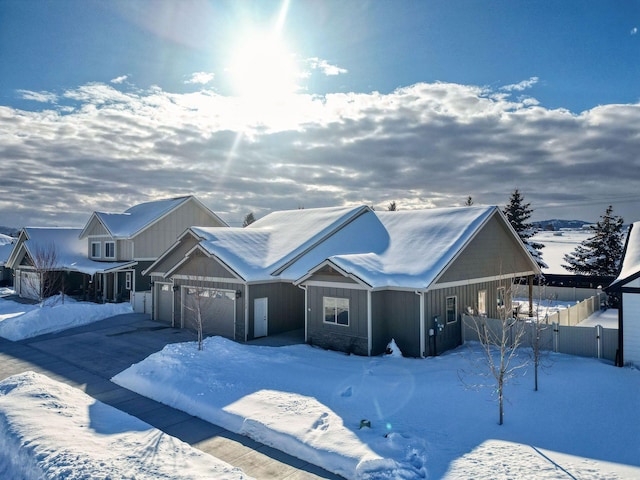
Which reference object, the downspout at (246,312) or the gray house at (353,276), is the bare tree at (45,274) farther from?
the downspout at (246,312)

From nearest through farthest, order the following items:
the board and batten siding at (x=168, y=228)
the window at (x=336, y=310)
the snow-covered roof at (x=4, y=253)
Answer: the window at (x=336, y=310) → the board and batten siding at (x=168, y=228) → the snow-covered roof at (x=4, y=253)

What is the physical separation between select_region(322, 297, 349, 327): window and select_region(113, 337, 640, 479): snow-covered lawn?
1.81 meters

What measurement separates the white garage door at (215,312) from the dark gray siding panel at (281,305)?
1.15 m

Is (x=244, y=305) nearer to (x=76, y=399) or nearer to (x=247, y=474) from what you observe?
(x=76, y=399)

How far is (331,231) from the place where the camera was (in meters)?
25.2

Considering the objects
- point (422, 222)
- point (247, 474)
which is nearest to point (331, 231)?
point (422, 222)

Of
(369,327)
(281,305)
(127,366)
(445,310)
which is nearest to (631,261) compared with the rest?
(445,310)

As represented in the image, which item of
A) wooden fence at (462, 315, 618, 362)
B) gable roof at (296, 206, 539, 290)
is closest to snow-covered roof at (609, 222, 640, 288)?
wooden fence at (462, 315, 618, 362)

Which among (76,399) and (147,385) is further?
(147,385)

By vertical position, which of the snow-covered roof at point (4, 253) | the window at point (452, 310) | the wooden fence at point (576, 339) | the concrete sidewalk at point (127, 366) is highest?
the snow-covered roof at point (4, 253)

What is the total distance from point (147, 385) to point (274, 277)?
876 centimetres

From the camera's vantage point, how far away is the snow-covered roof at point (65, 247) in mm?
34375

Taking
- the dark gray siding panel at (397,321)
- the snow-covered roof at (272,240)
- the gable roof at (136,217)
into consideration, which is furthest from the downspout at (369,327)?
the gable roof at (136,217)

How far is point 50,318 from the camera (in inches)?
960
